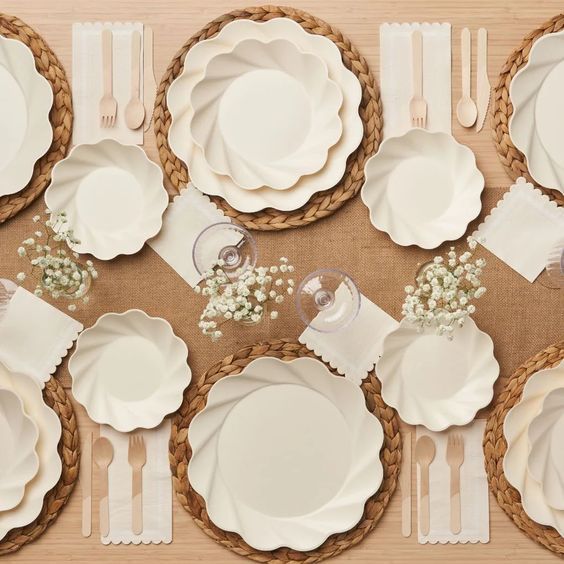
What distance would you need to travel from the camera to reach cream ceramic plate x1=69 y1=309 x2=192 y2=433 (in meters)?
1.40

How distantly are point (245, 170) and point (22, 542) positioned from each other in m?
0.89

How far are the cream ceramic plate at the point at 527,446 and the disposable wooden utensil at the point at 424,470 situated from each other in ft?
0.49

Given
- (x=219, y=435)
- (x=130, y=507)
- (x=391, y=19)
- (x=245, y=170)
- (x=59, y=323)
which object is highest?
(x=391, y=19)

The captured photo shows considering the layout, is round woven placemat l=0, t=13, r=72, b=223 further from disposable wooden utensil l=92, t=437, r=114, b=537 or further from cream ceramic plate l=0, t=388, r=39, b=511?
disposable wooden utensil l=92, t=437, r=114, b=537

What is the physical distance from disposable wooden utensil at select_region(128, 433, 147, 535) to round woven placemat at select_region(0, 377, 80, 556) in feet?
0.38

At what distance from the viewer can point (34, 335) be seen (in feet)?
4.67

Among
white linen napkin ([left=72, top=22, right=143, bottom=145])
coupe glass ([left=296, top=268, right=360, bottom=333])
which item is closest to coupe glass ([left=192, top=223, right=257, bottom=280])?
coupe glass ([left=296, top=268, right=360, bottom=333])

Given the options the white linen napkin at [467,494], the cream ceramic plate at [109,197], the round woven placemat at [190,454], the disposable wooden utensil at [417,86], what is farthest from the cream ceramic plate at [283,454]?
the disposable wooden utensil at [417,86]

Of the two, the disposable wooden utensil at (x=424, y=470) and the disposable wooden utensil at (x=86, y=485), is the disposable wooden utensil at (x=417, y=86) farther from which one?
the disposable wooden utensil at (x=86, y=485)

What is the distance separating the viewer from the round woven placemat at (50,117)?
1.42m

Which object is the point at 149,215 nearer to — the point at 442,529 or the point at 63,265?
the point at 63,265

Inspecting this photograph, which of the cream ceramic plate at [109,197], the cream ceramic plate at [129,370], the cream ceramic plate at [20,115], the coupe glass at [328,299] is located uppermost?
the cream ceramic plate at [20,115]

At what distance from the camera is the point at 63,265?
4.44ft

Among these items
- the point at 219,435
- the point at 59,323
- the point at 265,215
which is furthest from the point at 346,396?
the point at 59,323
